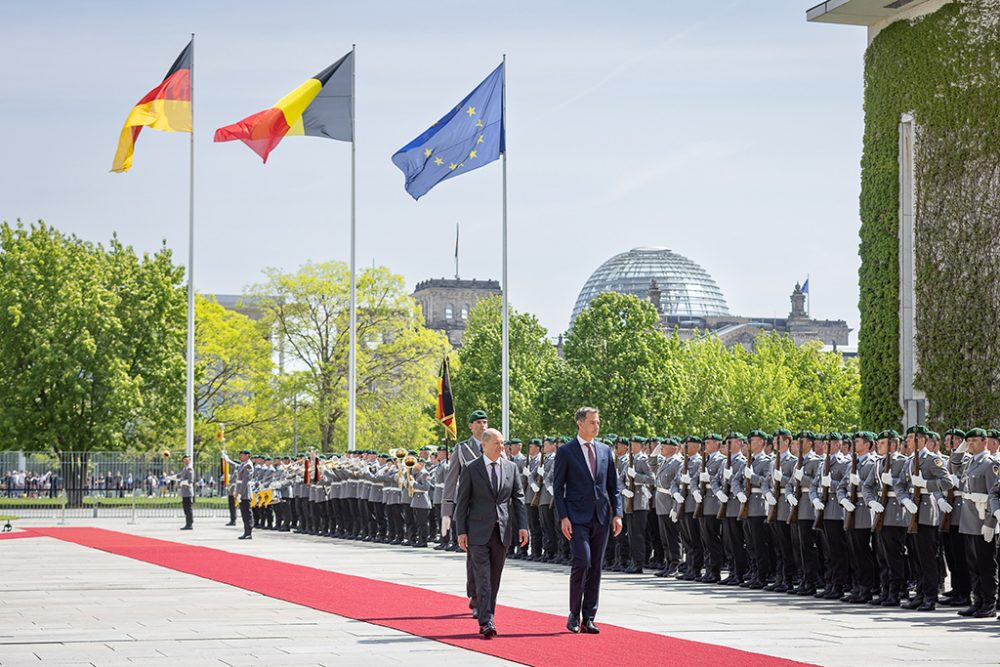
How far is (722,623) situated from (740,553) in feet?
17.2

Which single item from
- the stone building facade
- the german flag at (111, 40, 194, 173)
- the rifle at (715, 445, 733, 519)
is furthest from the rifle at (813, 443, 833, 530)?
the stone building facade

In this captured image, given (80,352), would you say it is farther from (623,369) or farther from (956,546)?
(956,546)

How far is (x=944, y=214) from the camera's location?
29.3 meters

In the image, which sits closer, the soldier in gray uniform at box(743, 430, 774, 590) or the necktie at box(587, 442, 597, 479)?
the necktie at box(587, 442, 597, 479)

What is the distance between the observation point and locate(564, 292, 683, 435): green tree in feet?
209

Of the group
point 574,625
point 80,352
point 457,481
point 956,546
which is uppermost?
point 80,352

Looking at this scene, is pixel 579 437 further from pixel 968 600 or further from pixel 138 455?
pixel 138 455

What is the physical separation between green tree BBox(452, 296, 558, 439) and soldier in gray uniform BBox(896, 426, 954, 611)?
158 feet

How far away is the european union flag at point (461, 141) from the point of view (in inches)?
1245

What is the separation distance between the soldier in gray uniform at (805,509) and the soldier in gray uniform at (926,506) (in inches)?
75.5

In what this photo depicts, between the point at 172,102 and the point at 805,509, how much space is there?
83.6ft

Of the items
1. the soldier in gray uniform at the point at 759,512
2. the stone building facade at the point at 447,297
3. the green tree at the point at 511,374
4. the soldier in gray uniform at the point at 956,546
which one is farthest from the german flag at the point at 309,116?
the stone building facade at the point at 447,297

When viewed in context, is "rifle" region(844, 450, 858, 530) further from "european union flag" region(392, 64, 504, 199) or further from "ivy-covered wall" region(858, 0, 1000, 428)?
"european union flag" region(392, 64, 504, 199)

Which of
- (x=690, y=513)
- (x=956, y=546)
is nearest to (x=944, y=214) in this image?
(x=690, y=513)
